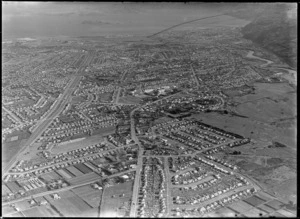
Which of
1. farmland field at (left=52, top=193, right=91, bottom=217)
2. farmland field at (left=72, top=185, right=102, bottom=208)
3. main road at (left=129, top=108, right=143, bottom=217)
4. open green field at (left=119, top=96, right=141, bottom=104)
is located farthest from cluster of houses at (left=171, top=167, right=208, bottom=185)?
open green field at (left=119, top=96, right=141, bottom=104)

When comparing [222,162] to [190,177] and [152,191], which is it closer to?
[190,177]

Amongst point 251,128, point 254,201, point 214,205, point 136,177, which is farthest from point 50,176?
point 251,128

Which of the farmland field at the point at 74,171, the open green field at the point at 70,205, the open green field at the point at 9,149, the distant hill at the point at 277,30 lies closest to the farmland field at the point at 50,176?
the farmland field at the point at 74,171

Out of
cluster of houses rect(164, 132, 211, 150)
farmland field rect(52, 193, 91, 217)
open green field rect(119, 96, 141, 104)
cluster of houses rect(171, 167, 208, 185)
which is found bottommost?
open green field rect(119, 96, 141, 104)

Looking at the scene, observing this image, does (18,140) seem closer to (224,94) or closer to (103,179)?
(103,179)

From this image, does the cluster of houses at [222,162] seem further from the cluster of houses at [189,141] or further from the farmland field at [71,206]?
the farmland field at [71,206]

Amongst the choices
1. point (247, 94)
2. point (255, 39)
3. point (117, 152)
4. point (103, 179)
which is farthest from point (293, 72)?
point (103, 179)

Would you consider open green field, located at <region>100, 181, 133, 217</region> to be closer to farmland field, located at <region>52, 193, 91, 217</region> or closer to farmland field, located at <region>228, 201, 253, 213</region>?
farmland field, located at <region>52, 193, 91, 217</region>
